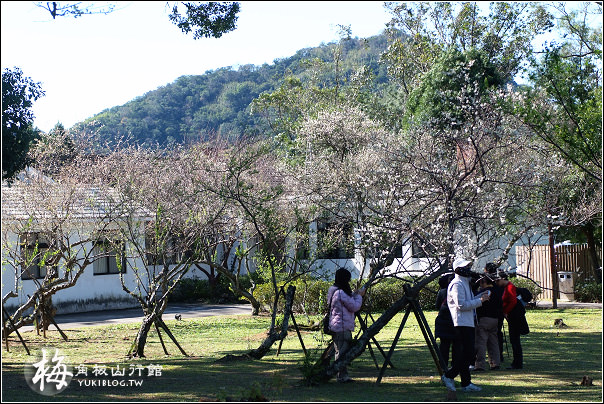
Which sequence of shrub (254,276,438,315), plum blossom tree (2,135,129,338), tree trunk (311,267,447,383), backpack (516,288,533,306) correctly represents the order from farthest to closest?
shrub (254,276,438,315), plum blossom tree (2,135,129,338), backpack (516,288,533,306), tree trunk (311,267,447,383)

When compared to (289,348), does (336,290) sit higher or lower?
higher

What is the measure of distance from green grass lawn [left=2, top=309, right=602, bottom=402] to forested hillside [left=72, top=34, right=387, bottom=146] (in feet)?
119

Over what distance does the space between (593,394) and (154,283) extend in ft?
27.4

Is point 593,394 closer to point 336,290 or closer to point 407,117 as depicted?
point 336,290

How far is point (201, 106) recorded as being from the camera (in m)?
67.6

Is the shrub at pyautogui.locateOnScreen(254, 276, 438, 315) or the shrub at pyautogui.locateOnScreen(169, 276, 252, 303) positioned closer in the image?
the shrub at pyautogui.locateOnScreen(254, 276, 438, 315)

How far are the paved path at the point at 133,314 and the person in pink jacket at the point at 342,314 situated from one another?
12.4m

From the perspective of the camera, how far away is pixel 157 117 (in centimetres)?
6297

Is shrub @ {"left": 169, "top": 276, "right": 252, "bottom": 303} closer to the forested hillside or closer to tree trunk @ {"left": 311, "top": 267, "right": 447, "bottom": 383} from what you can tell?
tree trunk @ {"left": 311, "top": 267, "right": 447, "bottom": 383}

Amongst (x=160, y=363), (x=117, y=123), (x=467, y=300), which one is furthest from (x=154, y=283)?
(x=117, y=123)

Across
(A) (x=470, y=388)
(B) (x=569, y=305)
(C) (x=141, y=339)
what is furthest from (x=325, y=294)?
(A) (x=470, y=388)

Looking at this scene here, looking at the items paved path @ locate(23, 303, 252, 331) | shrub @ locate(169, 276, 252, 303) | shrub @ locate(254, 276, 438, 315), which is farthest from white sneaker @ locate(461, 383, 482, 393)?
shrub @ locate(169, 276, 252, 303)

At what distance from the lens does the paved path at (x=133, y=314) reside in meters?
21.6

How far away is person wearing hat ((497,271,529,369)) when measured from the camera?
11.1m
